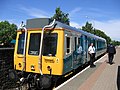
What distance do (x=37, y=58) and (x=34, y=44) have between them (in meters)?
0.65

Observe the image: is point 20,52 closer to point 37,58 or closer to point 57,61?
point 37,58

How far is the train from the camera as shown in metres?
9.21

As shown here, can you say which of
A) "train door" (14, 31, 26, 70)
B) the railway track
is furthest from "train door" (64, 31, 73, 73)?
"train door" (14, 31, 26, 70)

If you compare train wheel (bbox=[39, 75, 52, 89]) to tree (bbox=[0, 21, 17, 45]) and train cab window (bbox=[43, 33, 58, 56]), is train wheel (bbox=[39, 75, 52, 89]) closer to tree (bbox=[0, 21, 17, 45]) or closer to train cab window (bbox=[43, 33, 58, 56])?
train cab window (bbox=[43, 33, 58, 56])

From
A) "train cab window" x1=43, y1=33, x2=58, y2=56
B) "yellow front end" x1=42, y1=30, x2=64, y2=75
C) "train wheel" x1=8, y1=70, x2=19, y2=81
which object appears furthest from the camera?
"train wheel" x1=8, y1=70, x2=19, y2=81

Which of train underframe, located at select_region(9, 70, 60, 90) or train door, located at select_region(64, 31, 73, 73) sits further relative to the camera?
train door, located at select_region(64, 31, 73, 73)

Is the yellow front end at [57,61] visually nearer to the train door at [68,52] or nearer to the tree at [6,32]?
the train door at [68,52]

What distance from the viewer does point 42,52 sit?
31.0 ft

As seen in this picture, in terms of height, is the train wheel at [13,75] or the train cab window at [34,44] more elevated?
the train cab window at [34,44]

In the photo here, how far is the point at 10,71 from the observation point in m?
9.85

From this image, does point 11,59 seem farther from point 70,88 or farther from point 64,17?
point 64,17

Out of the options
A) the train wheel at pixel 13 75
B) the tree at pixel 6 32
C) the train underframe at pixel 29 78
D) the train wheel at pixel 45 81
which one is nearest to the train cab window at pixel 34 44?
the train underframe at pixel 29 78

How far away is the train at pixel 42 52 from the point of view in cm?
921

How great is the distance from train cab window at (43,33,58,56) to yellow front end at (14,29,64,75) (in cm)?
6
